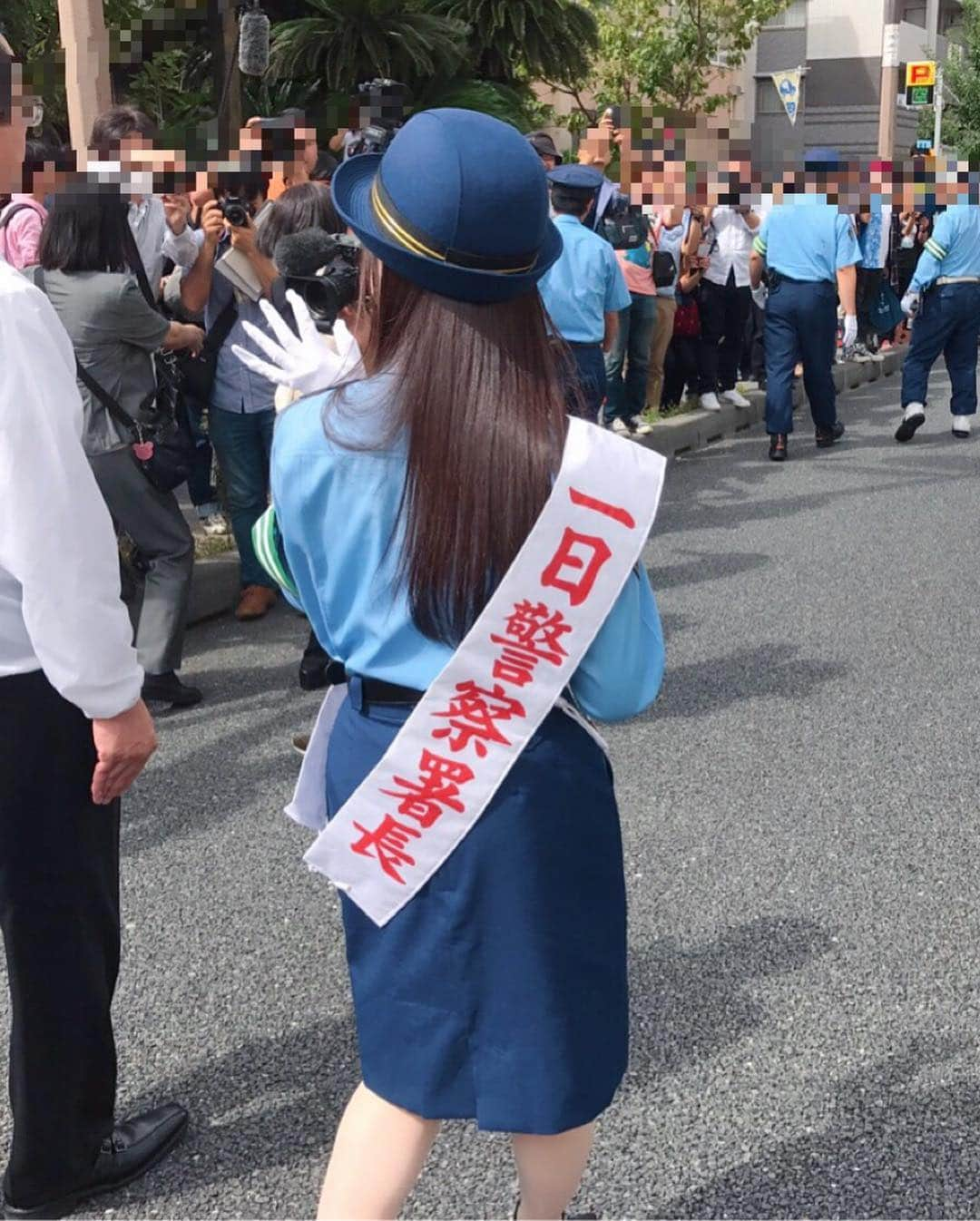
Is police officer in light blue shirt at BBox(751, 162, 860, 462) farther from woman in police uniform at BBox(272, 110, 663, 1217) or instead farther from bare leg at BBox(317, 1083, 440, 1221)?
bare leg at BBox(317, 1083, 440, 1221)

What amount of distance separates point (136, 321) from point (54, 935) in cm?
256

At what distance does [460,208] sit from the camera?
1.58m

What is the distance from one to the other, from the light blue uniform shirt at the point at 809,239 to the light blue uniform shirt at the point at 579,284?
9.52 feet

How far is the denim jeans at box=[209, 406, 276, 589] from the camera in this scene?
5453 mm

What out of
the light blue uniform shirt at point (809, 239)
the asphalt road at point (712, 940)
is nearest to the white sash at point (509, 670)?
the asphalt road at point (712, 940)

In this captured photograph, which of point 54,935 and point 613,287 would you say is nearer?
point 54,935

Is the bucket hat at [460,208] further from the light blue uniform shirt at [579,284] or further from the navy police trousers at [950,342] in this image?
the navy police trousers at [950,342]

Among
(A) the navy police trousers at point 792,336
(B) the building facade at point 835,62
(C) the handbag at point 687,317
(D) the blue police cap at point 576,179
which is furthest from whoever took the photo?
(B) the building facade at point 835,62

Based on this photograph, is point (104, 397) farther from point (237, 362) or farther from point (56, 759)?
point (56, 759)

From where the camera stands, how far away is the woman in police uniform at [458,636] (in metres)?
1.63

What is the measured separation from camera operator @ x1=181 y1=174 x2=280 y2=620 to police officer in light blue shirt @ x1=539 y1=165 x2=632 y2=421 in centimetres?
136

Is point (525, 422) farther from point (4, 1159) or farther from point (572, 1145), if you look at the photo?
point (4, 1159)

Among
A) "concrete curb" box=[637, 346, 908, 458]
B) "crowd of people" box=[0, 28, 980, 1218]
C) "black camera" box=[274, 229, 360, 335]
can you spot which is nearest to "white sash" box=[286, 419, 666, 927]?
"crowd of people" box=[0, 28, 980, 1218]

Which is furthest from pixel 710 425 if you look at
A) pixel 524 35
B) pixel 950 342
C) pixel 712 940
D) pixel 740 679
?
pixel 524 35
